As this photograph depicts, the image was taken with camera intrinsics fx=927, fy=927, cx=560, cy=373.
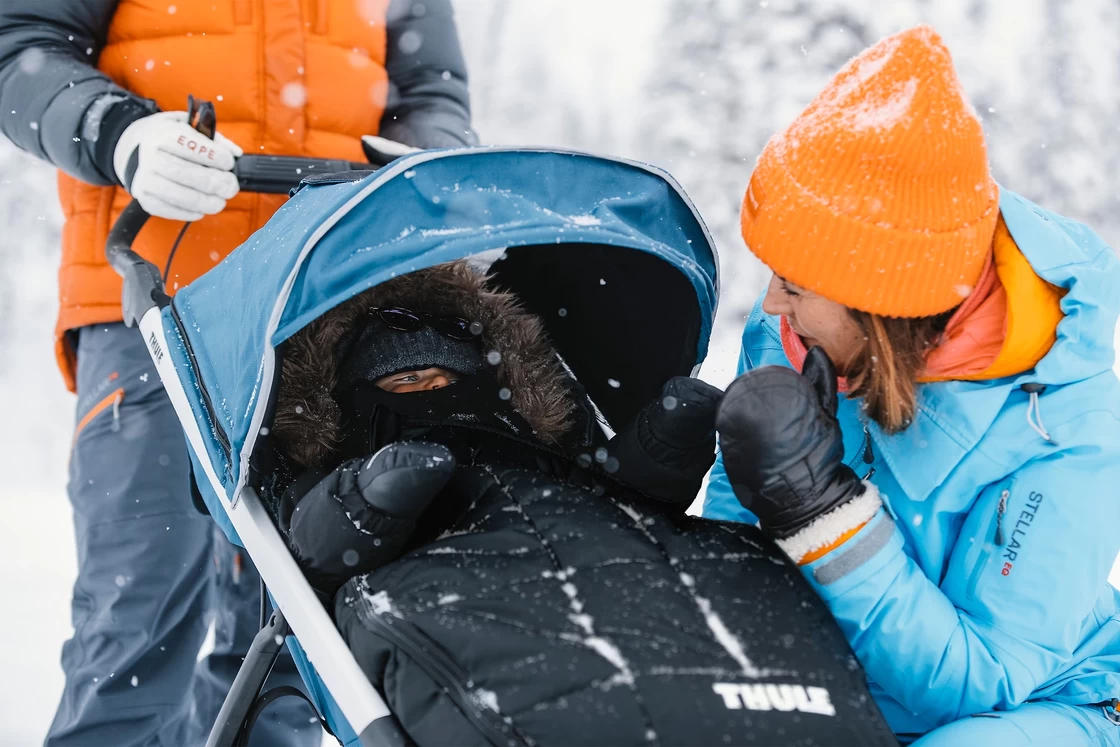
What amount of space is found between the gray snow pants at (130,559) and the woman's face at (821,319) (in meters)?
1.35

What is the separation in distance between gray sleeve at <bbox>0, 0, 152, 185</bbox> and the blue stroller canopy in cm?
45

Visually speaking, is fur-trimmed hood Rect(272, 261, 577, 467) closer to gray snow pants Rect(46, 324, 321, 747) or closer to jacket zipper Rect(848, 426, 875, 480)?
gray snow pants Rect(46, 324, 321, 747)

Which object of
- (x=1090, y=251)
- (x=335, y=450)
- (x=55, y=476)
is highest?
(x=1090, y=251)

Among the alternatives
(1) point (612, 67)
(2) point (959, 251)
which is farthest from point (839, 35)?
(2) point (959, 251)

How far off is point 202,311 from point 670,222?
2.71 ft

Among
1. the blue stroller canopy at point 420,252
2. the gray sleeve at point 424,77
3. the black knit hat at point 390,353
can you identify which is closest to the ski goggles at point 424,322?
the black knit hat at point 390,353

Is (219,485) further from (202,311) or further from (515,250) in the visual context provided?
(515,250)

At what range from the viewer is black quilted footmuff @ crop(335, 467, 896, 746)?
39.3 inches

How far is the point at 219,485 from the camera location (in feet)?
4.88

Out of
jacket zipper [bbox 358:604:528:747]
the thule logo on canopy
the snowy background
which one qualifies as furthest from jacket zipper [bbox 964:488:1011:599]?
the snowy background

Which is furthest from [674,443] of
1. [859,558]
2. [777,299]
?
[859,558]

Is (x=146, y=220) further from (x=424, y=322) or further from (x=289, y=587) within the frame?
(x=289, y=587)

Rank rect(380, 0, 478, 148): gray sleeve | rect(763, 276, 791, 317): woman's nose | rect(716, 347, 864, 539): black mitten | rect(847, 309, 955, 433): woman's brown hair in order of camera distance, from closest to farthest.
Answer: rect(716, 347, 864, 539): black mitten
rect(847, 309, 955, 433): woman's brown hair
rect(763, 276, 791, 317): woman's nose
rect(380, 0, 478, 148): gray sleeve

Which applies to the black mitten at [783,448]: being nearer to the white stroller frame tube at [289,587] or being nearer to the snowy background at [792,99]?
the white stroller frame tube at [289,587]
